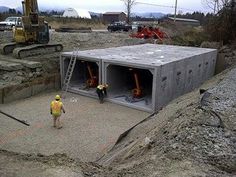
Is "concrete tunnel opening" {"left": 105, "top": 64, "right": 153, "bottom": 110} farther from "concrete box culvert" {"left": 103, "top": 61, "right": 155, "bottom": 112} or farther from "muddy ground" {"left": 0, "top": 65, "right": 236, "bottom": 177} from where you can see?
"muddy ground" {"left": 0, "top": 65, "right": 236, "bottom": 177}

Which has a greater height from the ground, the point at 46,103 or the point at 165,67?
the point at 165,67

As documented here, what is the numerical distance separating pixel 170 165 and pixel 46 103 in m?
10.2

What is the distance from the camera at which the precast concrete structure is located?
13594 millimetres

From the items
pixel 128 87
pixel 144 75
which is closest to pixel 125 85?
pixel 128 87

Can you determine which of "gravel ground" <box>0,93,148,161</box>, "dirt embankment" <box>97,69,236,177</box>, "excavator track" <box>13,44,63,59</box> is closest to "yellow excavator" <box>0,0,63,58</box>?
"excavator track" <box>13,44,63,59</box>

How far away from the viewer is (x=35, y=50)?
61.4ft

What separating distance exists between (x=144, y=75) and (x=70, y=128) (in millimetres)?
7809

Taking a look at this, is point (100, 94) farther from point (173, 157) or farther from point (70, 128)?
point (173, 157)

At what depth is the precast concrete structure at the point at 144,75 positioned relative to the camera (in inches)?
535

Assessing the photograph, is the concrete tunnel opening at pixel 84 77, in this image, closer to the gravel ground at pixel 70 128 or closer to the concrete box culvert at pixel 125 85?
the concrete box culvert at pixel 125 85

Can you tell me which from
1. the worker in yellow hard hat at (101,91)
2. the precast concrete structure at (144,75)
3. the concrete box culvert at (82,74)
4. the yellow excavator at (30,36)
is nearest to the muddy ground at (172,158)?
the precast concrete structure at (144,75)

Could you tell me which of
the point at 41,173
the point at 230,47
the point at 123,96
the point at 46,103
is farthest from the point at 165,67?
the point at 230,47

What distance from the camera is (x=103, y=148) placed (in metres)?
9.95

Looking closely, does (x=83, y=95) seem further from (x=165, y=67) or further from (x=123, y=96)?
(x=165, y=67)
